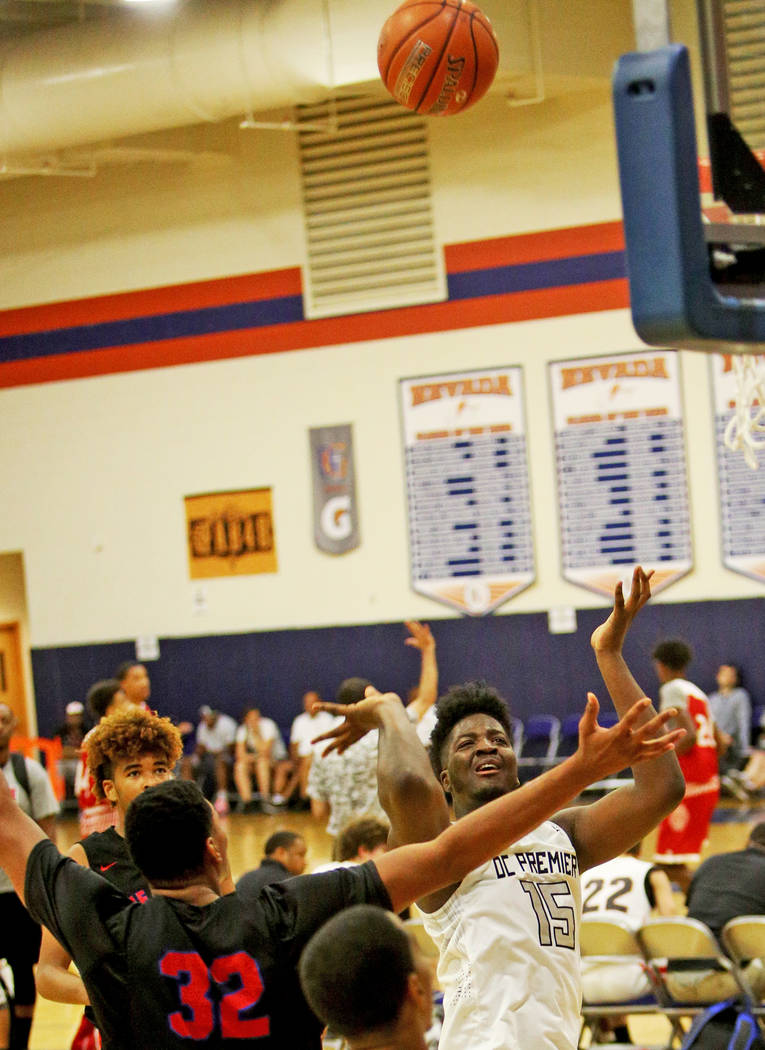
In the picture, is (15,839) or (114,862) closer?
(15,839)

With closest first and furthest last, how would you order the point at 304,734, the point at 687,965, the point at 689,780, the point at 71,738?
the point at 687,965 → the point at 689,780 → the point at 304,734 → the point at 71,738

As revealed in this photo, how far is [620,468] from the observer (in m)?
12.8

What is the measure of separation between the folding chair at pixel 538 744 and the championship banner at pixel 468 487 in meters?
1.24

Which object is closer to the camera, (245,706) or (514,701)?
(514,701)

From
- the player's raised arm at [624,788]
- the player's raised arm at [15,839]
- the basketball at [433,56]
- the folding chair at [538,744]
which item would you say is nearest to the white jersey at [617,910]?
the player's raised arm at [624,788]

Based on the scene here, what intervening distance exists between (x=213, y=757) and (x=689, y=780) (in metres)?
7.15

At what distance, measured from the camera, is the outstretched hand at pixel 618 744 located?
7.64 feet

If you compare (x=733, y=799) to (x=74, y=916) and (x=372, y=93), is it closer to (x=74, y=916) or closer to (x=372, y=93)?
(x=372, y=93)

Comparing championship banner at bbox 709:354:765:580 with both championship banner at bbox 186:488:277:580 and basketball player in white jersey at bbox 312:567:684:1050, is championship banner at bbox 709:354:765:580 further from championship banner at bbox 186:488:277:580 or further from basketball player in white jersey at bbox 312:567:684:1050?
basketball player in white jersey at bbox 312:567:684:1050

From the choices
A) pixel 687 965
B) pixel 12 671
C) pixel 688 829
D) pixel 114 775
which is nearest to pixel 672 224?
pixel 114 775

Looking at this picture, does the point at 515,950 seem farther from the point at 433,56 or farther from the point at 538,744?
the point at 538,744

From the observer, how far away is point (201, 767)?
1391 centimetres

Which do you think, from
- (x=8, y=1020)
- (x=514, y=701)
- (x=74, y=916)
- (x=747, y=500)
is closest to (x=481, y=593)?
(x=514, y=701)

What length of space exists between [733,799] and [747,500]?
109 inches
